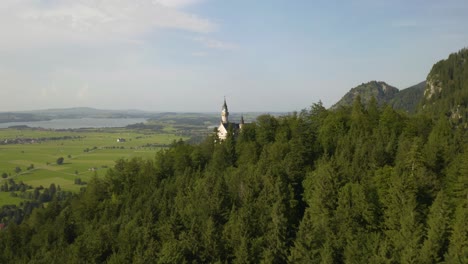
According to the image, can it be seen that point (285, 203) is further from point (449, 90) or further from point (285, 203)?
point (449, 90)

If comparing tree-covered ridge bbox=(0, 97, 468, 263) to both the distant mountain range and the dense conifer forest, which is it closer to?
the dense conifer forest

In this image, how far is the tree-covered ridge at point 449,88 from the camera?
129038 millimetres

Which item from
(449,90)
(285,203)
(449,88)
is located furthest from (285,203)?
(449,88)

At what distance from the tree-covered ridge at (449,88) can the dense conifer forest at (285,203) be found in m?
78.6

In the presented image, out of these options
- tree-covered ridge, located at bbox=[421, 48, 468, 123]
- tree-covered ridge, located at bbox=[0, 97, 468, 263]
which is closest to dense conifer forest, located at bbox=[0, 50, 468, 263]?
tree-covered ridge, located at bbox=[0, 97, 468, 263]

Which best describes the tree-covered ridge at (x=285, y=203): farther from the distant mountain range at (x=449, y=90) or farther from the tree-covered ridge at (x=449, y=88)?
the tree-covered ridge at (x=449, y=88)

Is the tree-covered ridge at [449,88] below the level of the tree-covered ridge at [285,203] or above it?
above

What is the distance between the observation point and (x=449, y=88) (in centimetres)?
14612

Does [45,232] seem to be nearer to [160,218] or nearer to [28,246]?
[28,246]

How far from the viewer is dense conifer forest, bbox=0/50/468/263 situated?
3269 cm

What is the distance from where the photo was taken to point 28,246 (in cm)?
5625

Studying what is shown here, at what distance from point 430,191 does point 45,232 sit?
2088 inches

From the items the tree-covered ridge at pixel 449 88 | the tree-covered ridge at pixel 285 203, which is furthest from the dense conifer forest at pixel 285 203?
the tree-covered ridge at pixel 449 88

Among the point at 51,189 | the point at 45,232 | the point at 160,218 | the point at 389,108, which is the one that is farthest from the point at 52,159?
the point at 389,108
